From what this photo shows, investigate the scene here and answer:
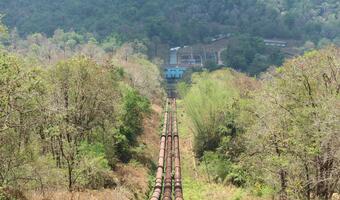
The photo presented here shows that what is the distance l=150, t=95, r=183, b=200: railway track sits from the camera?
2964cm

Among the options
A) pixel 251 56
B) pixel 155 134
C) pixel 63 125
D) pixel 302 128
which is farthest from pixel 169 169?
pixel 251 56

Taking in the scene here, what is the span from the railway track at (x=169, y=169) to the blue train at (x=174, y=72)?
7198 centimetres

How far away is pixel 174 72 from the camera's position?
143 m

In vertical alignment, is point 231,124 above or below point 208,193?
above

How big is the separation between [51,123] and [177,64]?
13044cm

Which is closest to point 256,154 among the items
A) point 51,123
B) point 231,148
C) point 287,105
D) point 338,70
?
point 287,105

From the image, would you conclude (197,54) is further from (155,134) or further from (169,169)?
(169,169)

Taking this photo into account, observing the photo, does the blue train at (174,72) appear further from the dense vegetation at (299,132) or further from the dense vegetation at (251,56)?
the dense vegetation at (299,132)

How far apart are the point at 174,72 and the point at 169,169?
350 feet

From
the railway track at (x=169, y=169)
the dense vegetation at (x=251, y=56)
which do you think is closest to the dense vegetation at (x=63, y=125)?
the railway track at (x=169, y=169)

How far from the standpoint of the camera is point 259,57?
14300 cm

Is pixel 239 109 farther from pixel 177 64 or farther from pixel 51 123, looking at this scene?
pixel 177 64

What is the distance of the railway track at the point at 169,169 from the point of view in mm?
29641

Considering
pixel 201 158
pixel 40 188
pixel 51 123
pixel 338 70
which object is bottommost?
pixel 201 158
